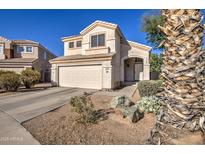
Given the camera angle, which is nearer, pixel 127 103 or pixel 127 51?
pixel 127 103

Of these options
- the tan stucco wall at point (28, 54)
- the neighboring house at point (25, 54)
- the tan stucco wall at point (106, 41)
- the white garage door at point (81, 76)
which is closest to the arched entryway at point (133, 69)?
the tan stucco wall at point (106, 41)

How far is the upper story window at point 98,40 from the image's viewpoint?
13.2m

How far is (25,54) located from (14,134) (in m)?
20.9

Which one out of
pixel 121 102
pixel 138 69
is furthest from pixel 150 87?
pixel 138 69

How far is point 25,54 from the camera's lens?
71.0ft

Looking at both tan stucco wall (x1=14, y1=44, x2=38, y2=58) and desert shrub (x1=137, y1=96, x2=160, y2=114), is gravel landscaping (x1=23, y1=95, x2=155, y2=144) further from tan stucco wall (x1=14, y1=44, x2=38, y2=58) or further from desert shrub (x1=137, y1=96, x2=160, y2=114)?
tan stucco wall (x1=14, y1=44, x2=38, y2=58)

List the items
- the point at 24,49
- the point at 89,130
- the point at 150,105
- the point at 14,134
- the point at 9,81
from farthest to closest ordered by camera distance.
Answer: the point at 24,49 < the point at 9,81 < the point at 150,105 < the point at 89,130 < the point at 14,134

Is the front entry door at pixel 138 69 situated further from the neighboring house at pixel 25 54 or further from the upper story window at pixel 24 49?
the upper story window at pixel 24 49

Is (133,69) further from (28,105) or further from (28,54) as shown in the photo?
(28,54)

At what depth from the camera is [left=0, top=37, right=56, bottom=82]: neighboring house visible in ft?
62.9
